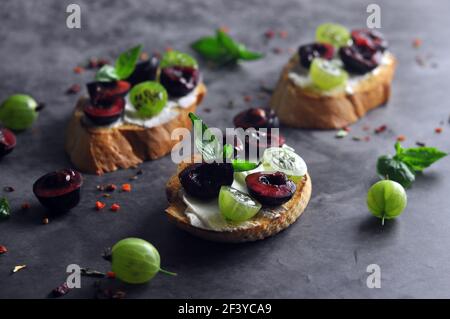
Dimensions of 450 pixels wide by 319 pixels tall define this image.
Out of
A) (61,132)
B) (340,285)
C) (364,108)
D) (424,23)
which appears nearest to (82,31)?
(61,132)

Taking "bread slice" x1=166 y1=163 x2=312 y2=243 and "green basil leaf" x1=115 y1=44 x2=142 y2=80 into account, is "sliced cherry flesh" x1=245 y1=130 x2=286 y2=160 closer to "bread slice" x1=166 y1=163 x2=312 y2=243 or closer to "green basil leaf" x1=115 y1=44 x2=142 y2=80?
"bread slice" x1=166 y1=163 x2=312 y2=243

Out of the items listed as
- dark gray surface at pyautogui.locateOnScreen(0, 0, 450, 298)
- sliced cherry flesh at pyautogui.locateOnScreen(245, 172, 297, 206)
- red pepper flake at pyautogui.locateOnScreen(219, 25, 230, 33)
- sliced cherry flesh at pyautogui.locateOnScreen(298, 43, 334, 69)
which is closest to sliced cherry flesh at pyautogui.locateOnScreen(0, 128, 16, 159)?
dark gray surface at pyautogui.locateOnScreen(0, 0, 450, 298)

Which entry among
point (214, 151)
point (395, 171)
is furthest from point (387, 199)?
point (214, 151)

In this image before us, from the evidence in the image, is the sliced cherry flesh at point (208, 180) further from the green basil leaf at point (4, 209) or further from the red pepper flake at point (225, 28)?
the red pepper flake at point (225, 28)

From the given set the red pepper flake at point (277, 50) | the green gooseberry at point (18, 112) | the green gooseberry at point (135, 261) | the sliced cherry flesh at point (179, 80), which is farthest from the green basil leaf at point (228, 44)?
the green gooseberry at point (135, 261)

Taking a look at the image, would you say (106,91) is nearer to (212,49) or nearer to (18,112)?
(18,112)

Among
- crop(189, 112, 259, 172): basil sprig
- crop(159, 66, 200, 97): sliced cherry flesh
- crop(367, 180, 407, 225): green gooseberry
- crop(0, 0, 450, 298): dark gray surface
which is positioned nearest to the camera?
crop(0, 0, 450, 298): dark gray surface
